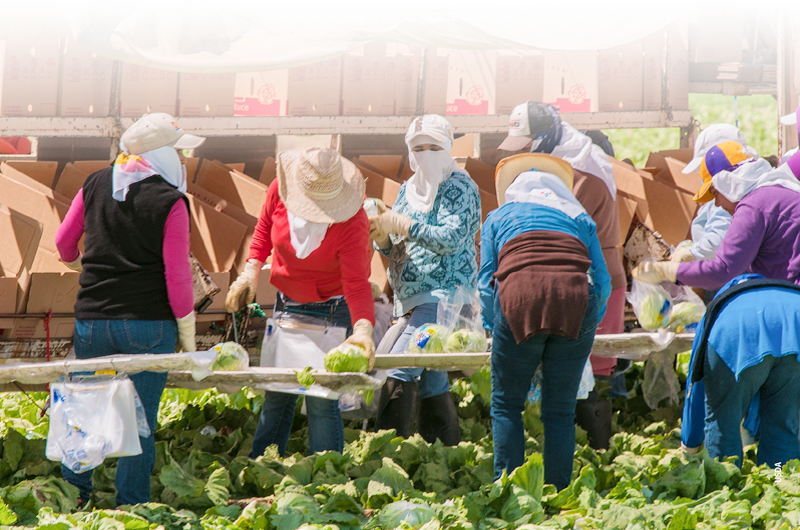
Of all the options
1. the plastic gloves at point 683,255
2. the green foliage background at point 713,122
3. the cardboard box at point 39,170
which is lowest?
the plastic gloves at point 683,255

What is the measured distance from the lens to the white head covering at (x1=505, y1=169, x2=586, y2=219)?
2.85 meters

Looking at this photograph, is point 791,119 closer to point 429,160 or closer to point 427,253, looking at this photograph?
point 429,160

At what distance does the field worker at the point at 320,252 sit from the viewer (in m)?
3.02

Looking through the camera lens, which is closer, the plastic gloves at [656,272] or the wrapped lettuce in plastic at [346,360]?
the wrapped lettuce in plastic at [346,360]

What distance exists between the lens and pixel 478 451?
3.34 m

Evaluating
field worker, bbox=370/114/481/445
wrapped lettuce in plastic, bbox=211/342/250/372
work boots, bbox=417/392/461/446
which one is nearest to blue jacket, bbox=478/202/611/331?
field worker, bbox=370/114/481/445

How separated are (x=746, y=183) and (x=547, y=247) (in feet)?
3.34

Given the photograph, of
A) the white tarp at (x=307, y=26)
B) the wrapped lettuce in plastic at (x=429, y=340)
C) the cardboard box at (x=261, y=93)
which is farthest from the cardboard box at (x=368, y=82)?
the wrapped lettuce in plastic at (x=429, y=340)

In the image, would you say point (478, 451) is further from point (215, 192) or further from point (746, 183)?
point (215, 192)

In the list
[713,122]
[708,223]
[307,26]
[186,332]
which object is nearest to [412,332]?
[186,332]

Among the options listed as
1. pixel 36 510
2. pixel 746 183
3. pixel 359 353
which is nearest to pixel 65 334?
pixel 36 510

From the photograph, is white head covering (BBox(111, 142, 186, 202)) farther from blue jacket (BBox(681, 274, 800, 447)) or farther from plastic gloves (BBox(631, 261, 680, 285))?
blue jacket (BBox(681, 274, 800, 447))

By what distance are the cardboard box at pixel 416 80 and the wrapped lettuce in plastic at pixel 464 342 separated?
2286mm

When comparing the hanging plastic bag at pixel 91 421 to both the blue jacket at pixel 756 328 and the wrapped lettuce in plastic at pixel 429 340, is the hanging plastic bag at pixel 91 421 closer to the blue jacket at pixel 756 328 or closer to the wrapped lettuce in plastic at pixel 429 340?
the wrapped lettuce in plastic at pixel 429 340
